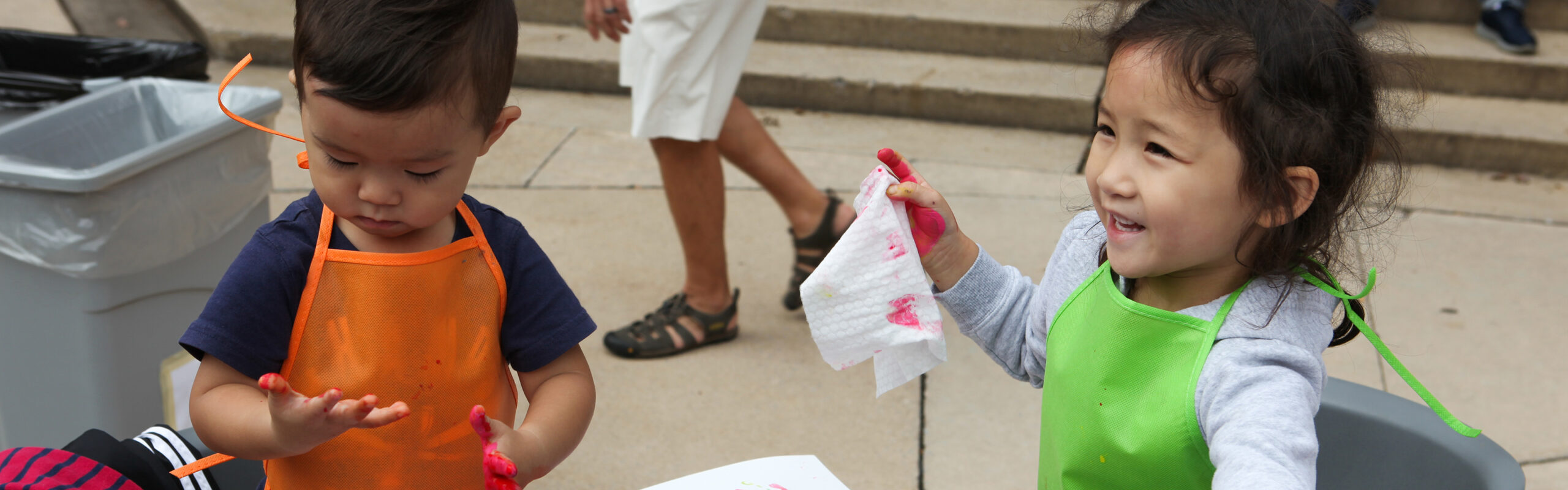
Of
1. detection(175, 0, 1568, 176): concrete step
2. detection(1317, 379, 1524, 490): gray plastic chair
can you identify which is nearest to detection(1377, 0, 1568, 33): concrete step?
detection(175, 0, 1568, 176): concrete step

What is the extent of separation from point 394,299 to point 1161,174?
0.88 metres

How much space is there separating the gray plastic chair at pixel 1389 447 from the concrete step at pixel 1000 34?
10.3ft

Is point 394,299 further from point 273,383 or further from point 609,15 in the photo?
point 609,15

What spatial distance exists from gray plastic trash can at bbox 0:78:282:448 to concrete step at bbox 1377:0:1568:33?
4.83 m

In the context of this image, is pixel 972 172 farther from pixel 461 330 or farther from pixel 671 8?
pixel 461 330

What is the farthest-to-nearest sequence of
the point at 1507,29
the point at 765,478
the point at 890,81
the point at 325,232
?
1. the point at 890,81
2. the point at 1507,29
3. the point at 765,478
4. the point at 325,232

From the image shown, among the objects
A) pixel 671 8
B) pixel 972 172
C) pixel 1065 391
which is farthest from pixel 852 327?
pixel 972 172

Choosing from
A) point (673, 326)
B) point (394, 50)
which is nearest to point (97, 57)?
point (673, 326)

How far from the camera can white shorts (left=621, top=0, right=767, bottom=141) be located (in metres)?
2.62

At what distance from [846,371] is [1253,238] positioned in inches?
66.7

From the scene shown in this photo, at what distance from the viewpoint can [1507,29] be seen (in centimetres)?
485

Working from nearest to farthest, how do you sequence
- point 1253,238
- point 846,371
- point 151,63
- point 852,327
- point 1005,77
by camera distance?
point 1253,238 < point 852,327 < point 151,63 < point 846,371 < point 1005,77

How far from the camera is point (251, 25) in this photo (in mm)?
5398

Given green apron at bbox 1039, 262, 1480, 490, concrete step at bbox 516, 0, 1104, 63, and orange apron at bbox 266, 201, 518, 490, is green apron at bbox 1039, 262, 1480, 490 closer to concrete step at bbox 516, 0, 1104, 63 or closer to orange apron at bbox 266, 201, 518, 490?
orange apron at bbox 266, 201, 518, 490
